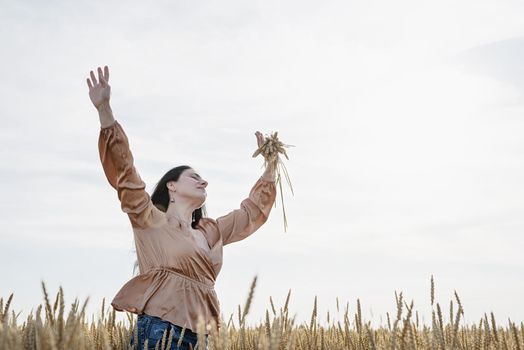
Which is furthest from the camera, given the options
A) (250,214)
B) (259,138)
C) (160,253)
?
(259,138)

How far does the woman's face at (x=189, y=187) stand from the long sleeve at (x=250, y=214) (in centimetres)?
34

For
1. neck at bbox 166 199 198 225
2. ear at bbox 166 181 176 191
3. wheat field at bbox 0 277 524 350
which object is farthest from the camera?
ear at bbox 166 181 176 191

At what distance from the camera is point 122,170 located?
3607 mm

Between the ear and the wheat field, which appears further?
the ear

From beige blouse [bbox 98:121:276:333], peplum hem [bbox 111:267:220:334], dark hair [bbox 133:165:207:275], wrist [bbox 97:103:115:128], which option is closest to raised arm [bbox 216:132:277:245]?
dark hair [bbox 133:165:207:275]

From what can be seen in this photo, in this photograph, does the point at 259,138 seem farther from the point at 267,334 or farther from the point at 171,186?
the point at 267,334

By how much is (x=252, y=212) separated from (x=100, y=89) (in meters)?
1.62

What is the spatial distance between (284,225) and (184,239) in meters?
1.19

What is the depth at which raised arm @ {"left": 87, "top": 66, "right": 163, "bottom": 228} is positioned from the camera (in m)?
3.59

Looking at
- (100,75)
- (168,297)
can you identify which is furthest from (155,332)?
(100,75)

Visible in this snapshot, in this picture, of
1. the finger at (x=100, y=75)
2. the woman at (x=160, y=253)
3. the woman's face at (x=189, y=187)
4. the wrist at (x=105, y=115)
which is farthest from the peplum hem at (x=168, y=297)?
the finger at (x=100, y=75)

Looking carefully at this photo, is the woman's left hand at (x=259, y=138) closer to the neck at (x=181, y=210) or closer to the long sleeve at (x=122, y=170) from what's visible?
the neck at (x=181, y=210)

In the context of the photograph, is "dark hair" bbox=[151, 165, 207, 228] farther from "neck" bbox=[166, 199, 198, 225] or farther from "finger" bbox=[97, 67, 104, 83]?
"finger" bbox=[97, 67, 104, 83]

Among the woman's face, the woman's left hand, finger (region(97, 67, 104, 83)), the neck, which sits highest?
the woman's left hand
